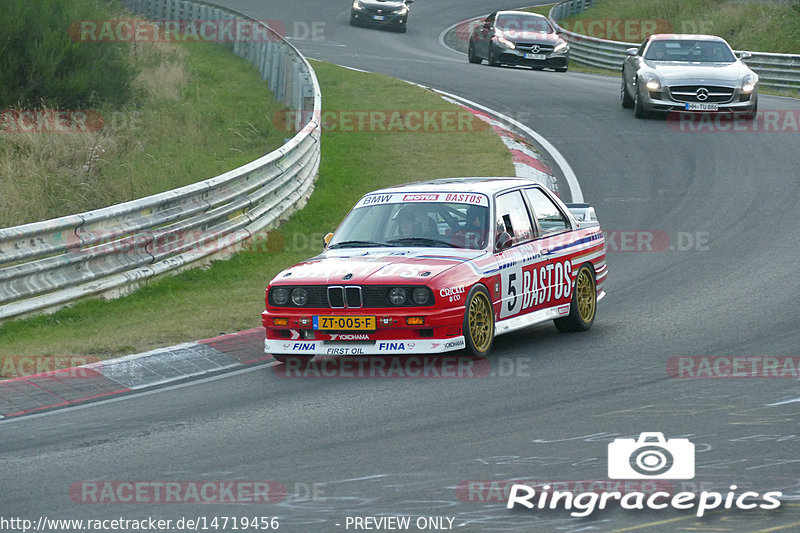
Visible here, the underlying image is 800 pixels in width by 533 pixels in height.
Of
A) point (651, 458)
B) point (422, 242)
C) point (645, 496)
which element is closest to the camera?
point (645, 496)

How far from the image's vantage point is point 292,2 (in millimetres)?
50781

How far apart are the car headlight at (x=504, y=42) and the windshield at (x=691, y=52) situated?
340 inches

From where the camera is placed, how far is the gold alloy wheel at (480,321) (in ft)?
32.8

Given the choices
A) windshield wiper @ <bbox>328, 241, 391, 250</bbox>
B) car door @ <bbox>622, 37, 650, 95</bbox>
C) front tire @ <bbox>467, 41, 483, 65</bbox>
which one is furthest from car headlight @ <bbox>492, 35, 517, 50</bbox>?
windshield wiper @ <bbox>328, 241, 391, 250</bbox>

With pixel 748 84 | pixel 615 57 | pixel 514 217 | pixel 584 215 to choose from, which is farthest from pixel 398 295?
pixel 615 57

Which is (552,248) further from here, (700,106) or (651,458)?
(700,106)

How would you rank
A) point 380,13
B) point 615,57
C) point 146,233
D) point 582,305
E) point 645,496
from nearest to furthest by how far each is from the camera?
1. point 645,496
2. point 582,305
3. point 146,233
4. point 615,57
5. point 380,13

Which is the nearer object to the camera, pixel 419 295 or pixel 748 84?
pixel 419 295

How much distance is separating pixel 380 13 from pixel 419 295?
1462 inches

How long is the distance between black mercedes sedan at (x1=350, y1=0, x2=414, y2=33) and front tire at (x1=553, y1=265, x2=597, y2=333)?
35059 mm

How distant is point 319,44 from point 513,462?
33.8m

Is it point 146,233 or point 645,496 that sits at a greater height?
point 645,496

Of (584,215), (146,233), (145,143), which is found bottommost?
(145,143)

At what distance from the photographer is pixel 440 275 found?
32.3 feet
